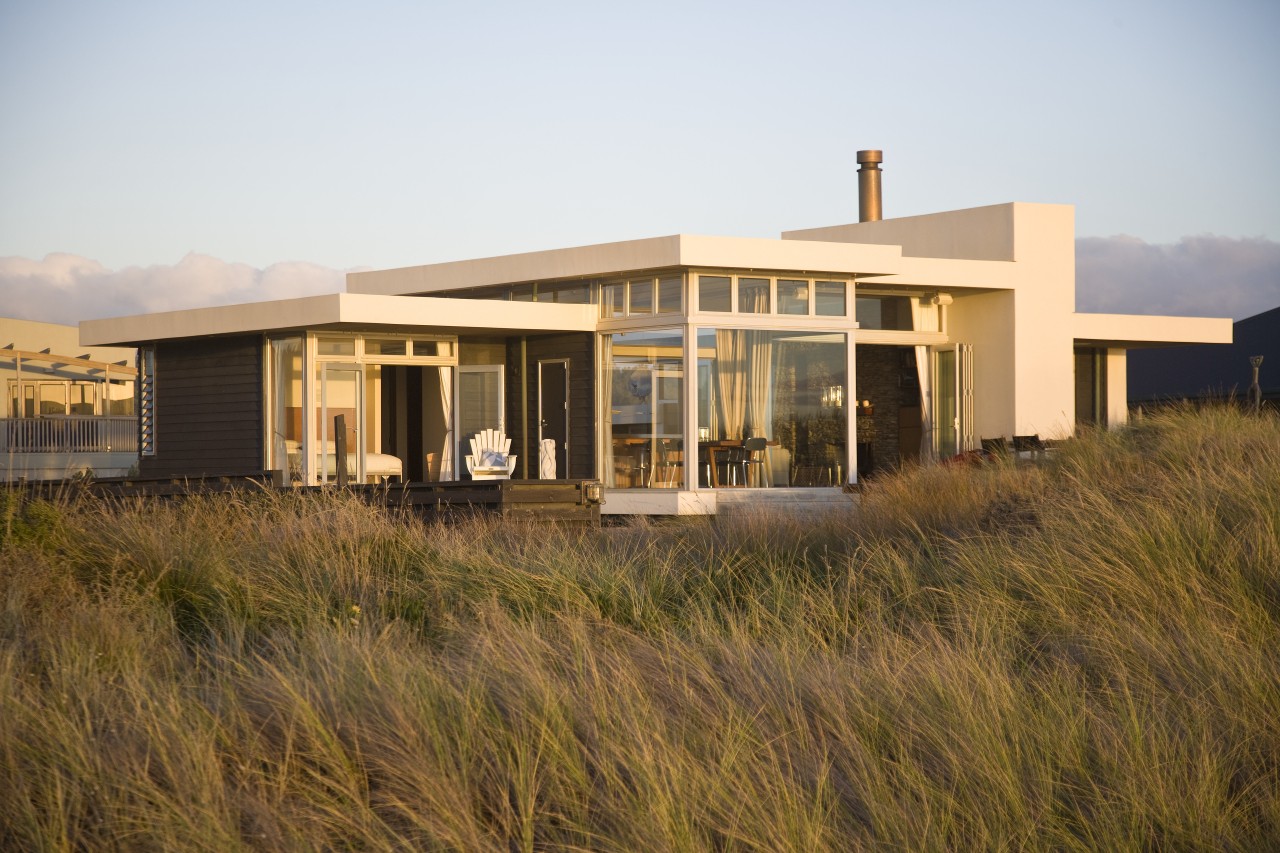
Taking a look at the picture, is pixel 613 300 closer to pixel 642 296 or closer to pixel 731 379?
pixel 642 296

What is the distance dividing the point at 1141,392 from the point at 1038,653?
109 feet

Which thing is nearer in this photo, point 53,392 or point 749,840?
point 749,840

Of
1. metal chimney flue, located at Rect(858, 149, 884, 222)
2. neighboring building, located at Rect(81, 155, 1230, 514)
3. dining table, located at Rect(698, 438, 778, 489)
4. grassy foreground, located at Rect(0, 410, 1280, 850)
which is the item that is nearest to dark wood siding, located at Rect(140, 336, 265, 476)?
neighboring building, located at Rect(81, 155, 1230, 514)

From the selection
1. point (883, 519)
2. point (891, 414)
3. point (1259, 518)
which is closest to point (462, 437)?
point (891, 414)

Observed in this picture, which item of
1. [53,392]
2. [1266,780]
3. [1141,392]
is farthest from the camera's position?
[1141,392]

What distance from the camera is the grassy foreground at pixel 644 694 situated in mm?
3811

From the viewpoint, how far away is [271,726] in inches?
172

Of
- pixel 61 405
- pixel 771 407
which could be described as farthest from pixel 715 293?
pixel 61 405

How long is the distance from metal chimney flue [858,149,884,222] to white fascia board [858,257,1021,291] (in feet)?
12.7

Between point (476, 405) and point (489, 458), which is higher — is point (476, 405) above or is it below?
above

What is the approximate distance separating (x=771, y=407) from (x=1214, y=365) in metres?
23.7

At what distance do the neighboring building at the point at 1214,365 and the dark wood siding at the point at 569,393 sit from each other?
788 inches

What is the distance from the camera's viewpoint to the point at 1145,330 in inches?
844

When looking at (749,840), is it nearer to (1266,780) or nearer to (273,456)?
(1266,780)
